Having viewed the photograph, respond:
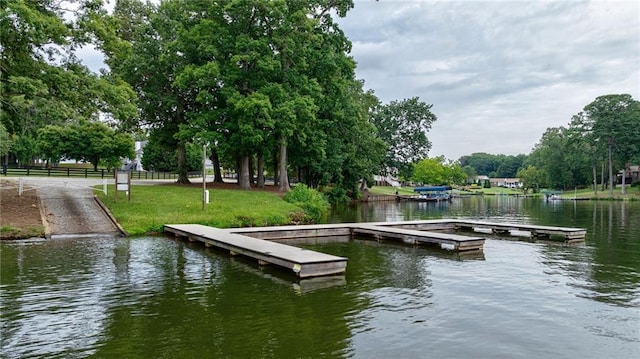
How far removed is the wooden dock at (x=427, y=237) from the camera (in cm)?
1706

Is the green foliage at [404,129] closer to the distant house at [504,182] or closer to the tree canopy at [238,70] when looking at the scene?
the tree canopy at [238,70]

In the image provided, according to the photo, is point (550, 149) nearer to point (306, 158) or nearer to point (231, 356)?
point (306, 158)

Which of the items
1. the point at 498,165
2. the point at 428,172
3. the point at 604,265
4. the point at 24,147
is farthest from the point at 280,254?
the point at 498,165

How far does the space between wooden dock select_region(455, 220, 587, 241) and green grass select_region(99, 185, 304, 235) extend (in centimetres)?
973

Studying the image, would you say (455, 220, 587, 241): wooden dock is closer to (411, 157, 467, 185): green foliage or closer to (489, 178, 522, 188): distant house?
(411, 157, 467, 185): green foliage

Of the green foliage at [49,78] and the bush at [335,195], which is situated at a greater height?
the green foliage at [49,78]

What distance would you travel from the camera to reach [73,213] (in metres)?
20.8

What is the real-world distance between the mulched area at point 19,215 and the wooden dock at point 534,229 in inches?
785

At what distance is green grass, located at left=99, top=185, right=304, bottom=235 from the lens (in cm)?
2086

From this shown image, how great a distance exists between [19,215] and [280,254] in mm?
13043

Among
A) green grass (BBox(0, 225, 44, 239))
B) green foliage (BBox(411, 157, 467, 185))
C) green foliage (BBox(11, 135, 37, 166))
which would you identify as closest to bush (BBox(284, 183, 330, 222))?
green grass (BBox(0, 225, 44, 239))

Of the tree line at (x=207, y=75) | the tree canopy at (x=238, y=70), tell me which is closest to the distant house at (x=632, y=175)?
the tree line at (x=207, y=75)

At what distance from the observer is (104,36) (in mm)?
22172

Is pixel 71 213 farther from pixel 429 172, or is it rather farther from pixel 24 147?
pixel 429 172
